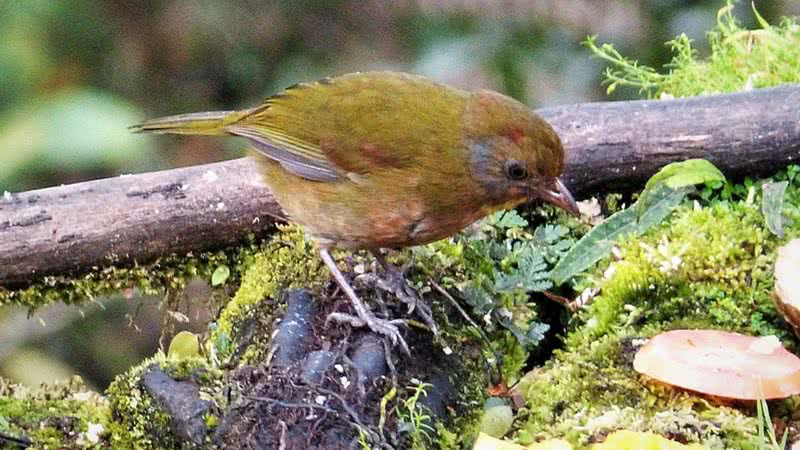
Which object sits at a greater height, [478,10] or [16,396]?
[478,10]

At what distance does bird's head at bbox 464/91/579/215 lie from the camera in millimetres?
3529

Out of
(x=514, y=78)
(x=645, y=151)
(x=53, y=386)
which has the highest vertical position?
(x=645, y=151)

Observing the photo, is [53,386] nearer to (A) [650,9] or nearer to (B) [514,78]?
(B) [514,78]

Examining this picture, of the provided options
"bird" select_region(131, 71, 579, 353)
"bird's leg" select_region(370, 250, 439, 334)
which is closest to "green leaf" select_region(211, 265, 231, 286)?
"bird" select_region(131, 71, 579, 353)

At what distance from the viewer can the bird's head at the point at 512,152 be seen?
3.53 meters

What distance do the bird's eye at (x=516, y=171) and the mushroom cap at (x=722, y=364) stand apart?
25.3 inches

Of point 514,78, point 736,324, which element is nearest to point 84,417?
point 736,324

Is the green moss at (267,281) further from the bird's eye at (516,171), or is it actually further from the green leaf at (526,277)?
the bird's eye at (516,171)

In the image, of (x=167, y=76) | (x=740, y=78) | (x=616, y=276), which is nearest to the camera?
(x=616, y=276)

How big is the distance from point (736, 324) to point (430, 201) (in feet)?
3.38

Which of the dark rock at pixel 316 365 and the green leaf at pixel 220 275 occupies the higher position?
the dark rock at pixel 316 365

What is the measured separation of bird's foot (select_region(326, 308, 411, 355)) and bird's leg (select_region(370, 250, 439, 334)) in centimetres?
10

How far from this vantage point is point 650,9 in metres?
6.68

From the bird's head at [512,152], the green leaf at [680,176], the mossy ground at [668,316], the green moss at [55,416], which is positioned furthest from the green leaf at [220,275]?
the green leaf at [680,176]
